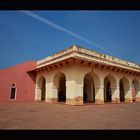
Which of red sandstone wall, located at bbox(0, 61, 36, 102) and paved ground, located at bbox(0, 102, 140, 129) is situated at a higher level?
A: red sandstone wall, located at bbox(0, 61, 36, 102)

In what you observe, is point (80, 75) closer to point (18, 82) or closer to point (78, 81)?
point (78, 81)

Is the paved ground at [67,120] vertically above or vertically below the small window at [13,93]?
below

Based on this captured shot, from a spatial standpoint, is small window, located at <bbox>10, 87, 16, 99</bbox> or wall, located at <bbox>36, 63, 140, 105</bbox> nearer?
wall, located at <bbox>36, 63, 140, 105</bbox>

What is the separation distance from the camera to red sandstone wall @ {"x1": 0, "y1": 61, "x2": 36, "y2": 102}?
55.2ft

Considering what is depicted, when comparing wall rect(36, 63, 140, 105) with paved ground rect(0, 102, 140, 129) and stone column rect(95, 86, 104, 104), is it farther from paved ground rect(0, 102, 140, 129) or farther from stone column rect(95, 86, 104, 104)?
paved ground rect(0, 102, 140, 129)

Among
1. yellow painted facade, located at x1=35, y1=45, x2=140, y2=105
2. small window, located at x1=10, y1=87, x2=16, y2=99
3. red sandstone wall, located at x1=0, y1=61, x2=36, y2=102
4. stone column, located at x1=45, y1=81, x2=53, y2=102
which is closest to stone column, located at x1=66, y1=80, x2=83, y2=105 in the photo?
yellow painted facade, located at x1=35, y1=45, x2=140, y2=105

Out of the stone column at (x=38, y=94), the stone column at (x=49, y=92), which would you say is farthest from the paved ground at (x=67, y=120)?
the stone column at (x=38, y=94)

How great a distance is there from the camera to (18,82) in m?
17.2

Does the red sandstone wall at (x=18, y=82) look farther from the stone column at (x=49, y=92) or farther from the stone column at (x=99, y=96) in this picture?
the stone column at (x=99, y=96)

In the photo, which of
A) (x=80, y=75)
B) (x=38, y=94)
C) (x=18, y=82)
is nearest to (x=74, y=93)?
(x=80, y=75)

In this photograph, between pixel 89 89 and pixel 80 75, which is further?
pixel 89 89

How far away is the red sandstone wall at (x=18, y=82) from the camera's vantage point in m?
16.8

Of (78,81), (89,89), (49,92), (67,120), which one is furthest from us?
(89,89)
